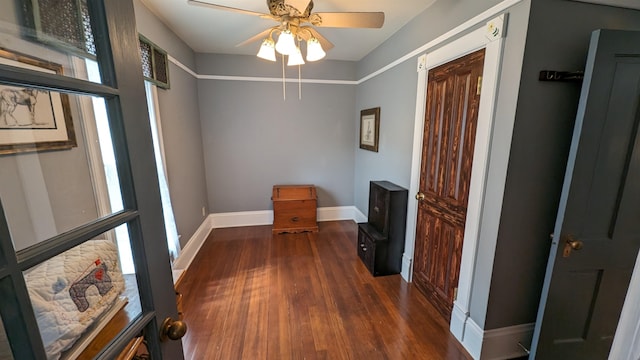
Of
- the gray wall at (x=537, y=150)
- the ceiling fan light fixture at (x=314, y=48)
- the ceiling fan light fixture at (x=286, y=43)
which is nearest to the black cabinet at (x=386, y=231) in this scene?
the gray wall at (x=537, y=150)

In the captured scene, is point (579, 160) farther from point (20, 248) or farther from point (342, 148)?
point (342, 148)

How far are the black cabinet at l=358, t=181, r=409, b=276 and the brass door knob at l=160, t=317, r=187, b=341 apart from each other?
2037 millimetres

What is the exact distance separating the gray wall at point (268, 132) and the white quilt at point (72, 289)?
3.22 m

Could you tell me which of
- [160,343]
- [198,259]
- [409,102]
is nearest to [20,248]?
[160,343]

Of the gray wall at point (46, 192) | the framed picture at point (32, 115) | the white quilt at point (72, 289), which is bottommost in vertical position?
the white quilt at point (72, 289)

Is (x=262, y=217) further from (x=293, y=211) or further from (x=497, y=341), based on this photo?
(x=497, y=341)

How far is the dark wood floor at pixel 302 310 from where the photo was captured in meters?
1.74

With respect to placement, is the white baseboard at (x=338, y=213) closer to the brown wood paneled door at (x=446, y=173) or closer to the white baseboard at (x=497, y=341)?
the brown wood paneled door at (x=446, y=173)

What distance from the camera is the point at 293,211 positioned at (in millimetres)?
3623

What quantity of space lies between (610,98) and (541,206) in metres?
0.62

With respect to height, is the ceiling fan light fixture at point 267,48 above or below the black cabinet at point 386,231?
above

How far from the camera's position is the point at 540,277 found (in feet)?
→ 5.22

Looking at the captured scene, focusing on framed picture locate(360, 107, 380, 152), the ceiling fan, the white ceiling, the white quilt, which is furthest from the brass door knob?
framed picture locate(360, 107, 380, 152)

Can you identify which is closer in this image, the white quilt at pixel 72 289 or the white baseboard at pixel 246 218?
the white quilt at pixel 72 289
